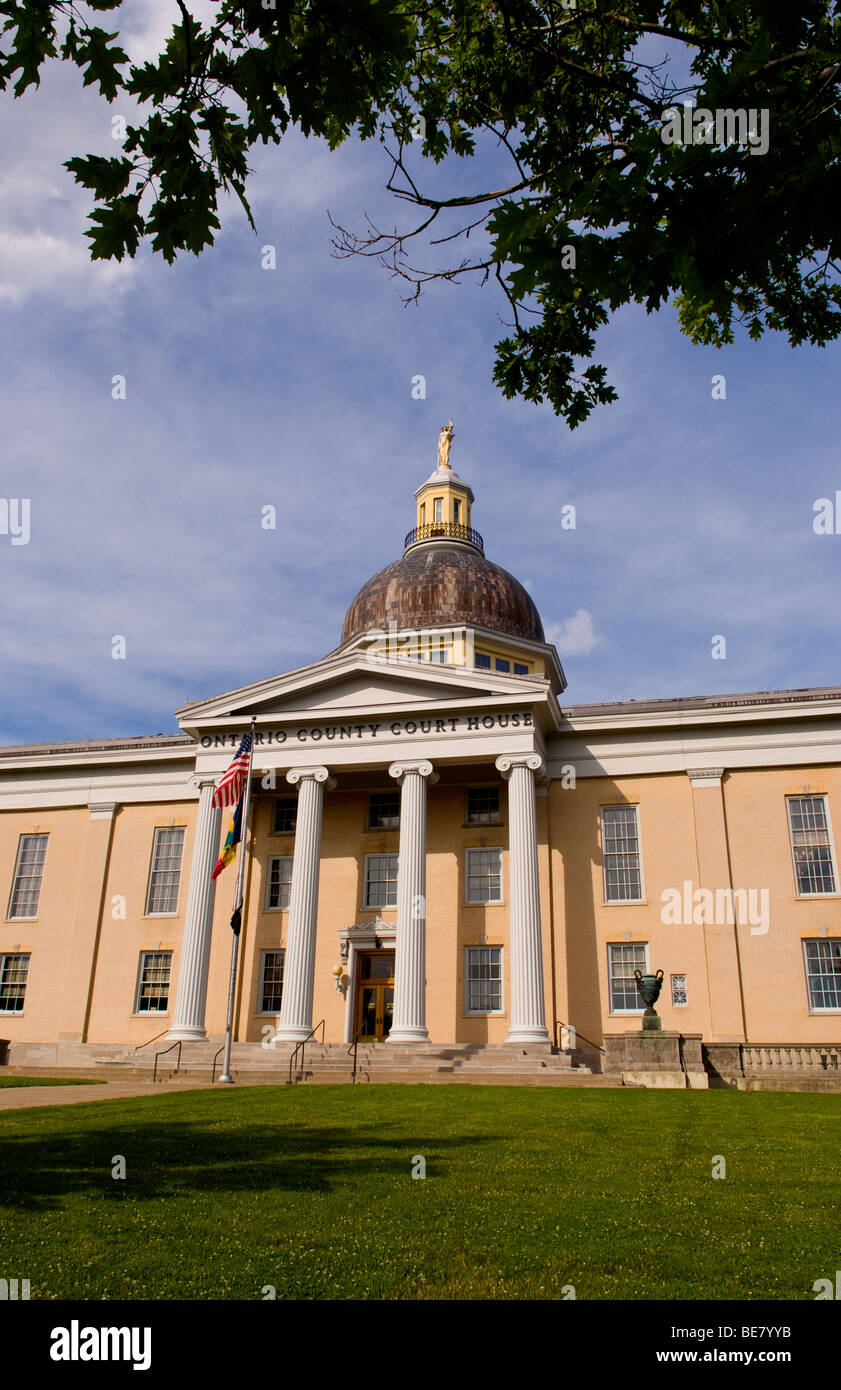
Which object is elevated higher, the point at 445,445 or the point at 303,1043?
the point at 445,445

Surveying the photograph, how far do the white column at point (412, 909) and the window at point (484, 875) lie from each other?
1957 mm

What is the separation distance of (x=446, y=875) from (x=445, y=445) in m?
27.0

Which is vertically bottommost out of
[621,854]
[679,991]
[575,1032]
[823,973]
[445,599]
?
[575,1032]

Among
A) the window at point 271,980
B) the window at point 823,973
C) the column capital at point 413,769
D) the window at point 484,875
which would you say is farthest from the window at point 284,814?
the window at point 823,973

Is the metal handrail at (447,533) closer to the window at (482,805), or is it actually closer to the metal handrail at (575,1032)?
Result: the window at (482,805)

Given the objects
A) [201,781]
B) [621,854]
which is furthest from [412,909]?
[201,781]

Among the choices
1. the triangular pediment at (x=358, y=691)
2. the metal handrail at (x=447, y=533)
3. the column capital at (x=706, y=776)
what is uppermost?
the metal handrail at (x=447, y=533)

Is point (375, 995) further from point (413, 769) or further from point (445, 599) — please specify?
point (445, 599)

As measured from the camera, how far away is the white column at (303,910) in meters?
30.6

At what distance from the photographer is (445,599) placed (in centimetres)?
4359
